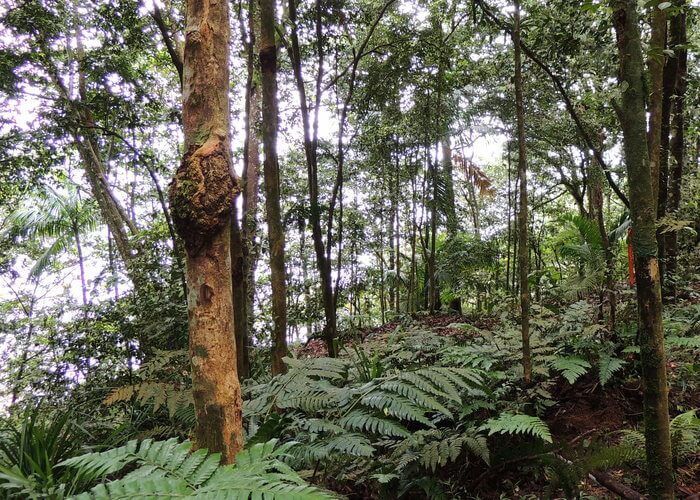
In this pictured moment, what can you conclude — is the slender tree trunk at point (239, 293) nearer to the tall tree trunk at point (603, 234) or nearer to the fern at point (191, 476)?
the fern at point (191, 476)

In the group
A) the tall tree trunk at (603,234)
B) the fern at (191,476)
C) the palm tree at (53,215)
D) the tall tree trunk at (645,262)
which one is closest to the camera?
the fern at (191,476)

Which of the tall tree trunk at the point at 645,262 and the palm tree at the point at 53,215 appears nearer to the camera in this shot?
the tall tree trunk at the point at 645,262

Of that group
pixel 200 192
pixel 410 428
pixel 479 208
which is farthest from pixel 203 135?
pixel 479 208

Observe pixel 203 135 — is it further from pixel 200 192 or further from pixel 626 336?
pixel 626 336

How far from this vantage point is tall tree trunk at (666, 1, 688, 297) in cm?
450

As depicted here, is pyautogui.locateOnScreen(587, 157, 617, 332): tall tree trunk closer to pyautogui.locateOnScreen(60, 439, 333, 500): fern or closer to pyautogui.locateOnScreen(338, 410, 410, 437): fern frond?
pyautogui.locateOnScreen(338, 410, 410, 437): fern frond

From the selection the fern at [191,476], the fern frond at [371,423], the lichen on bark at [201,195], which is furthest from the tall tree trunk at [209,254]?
the fern frond at [371,423]

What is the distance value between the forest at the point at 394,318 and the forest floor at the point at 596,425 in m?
0.02

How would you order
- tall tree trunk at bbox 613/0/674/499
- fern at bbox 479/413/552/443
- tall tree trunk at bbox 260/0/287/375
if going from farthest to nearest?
tall tree trunk at bbox 260/0/287/375
fern at bbox 479/413/552/443
tall tree trunk at bbox 613/0/674/499

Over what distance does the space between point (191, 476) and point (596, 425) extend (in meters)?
2.72

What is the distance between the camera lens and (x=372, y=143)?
9953 mm

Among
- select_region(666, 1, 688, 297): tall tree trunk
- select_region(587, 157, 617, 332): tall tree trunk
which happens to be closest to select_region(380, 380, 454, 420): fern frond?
select_region(587, 157, 617, 332): tall tree trunk

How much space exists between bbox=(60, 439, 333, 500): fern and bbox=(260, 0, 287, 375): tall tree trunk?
7.36 ft

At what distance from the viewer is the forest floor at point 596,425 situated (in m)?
2.30
